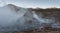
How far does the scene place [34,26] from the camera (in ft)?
8.82

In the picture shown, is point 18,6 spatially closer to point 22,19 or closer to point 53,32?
point 22,19

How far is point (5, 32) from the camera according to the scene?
2.25 m

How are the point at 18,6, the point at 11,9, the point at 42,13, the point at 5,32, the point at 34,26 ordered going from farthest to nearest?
the point at 42,13, the point at 18,6, the point at 11,9, the point at 34,26, the point at 5,32

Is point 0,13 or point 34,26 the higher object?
point 0,13

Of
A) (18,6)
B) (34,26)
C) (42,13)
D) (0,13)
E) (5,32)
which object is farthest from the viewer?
(42,13)

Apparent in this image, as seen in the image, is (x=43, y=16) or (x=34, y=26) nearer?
(x=34, y=26)

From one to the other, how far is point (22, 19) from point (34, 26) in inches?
10.3

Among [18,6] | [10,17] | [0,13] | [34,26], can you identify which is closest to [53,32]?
[34,26]

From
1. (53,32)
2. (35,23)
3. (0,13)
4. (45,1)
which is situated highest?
(45,1)

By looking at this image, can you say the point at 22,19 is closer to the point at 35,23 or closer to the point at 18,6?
the point at 35,23

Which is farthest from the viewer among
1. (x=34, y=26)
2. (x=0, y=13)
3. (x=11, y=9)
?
(x=11, y=9)

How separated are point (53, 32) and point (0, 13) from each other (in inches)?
44.7

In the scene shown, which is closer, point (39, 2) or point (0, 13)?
point (0, 13)

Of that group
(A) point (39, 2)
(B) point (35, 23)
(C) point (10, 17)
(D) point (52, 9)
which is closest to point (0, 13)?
(C) point (10, 17)
